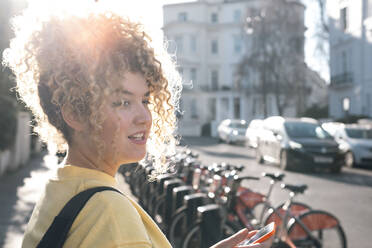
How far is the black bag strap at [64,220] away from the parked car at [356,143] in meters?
15.1

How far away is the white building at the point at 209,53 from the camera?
55.1m

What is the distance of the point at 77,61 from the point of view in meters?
1.35

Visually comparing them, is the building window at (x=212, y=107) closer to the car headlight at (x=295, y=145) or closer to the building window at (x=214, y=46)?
the building window at (x=214, y=46)

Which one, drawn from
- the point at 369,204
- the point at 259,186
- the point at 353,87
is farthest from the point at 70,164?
the point at 353,87

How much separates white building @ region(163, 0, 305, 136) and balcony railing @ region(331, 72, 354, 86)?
1943 centimetres

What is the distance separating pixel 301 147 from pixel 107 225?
1340cm

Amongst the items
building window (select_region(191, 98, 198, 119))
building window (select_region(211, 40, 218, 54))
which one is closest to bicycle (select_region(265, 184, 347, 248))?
building window (select_region(191, 98, 198, 119))

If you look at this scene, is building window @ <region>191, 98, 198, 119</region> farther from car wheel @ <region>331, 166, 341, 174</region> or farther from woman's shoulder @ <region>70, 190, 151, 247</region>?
woman's shoulder @ <region>70, 190, 151, 247</region>

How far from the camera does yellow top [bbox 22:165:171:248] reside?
43.7 inches

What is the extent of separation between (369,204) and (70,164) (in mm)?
8581

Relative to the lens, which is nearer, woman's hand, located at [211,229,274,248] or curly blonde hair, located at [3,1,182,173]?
curly blonde hair, located at [3,1,182,173]

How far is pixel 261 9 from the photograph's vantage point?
36.7 m

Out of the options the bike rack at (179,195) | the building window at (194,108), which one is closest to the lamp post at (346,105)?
the building window at (194,108)

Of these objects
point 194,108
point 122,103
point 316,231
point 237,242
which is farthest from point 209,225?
point 194,108
